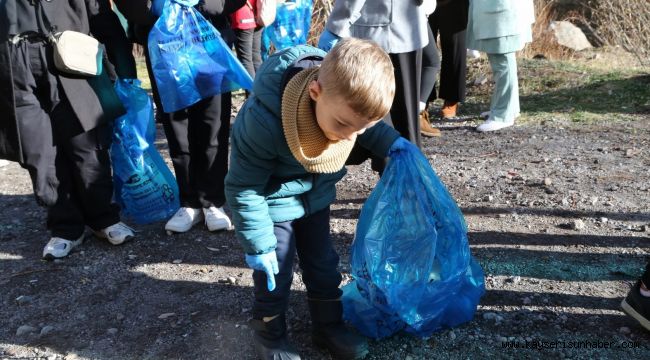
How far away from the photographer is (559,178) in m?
3.81

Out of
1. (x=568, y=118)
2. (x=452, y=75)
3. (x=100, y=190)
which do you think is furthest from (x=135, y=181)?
(x=568, y=118)

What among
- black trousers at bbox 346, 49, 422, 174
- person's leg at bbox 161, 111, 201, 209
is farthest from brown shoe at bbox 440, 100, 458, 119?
person's leg at bbox 161, 111, 201, 209

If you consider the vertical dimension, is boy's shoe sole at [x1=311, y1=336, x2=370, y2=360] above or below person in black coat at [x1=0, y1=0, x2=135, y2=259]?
below

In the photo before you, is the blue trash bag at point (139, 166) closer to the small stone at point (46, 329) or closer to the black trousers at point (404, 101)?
the small stone at point (46, 329)

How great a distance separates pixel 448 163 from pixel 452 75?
4.25ft

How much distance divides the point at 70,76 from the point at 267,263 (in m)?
1.66

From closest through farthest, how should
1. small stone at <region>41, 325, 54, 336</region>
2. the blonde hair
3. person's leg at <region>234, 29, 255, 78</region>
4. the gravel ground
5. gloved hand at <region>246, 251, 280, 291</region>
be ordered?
1. the blonde hair
2. gloved hand at <region>246, 251, 280, 291</region>
3. the gravel ground
4. small stone at <region>41, 325, 54, 336</region>
5. person's leg at <region>234, 29, 255, 78</region>

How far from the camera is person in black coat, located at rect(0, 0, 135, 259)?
2797mm

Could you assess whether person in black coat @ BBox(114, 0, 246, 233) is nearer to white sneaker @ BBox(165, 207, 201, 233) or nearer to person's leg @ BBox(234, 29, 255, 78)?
white sneaker @ BBox(165, 207, 201, 233)

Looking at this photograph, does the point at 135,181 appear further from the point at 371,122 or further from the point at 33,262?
the point at 371,122

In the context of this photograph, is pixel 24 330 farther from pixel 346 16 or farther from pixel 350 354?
pixel 346 16

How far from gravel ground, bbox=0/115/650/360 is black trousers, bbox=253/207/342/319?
0.89 feet

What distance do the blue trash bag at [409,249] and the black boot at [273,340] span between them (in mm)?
354

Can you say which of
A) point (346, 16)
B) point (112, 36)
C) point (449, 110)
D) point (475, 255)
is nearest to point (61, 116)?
point (112, 36)
